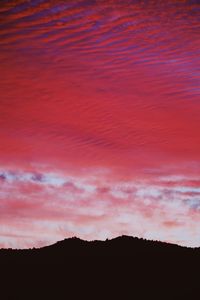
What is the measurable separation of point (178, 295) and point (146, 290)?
1816mm

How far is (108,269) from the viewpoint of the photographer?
1166 inches

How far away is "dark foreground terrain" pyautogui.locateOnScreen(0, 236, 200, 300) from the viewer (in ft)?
86.3

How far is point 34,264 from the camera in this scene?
29500 millimetres

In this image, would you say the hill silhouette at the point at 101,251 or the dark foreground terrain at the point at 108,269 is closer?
the dark foreground terrain at the point at 108,269

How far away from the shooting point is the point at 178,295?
2570 cm

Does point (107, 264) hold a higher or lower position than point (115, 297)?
higher

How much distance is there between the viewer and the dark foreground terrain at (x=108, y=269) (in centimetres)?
2631

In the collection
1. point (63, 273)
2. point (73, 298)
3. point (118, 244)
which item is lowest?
point (73, 298)

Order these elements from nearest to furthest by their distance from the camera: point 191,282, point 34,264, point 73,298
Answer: point 73,298 → point 191,282 → point 34,264

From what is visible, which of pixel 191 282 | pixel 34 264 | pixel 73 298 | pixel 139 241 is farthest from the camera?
pixel 139 241

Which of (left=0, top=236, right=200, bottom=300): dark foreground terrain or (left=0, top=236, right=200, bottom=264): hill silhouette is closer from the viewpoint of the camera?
(left=0, top=236, right=200, bottom=300): dark foreground terrain

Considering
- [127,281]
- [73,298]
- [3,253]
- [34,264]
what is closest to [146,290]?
[127,281]

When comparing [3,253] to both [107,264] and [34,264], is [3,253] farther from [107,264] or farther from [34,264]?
[107,264]

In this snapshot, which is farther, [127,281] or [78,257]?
→ [78,257]
